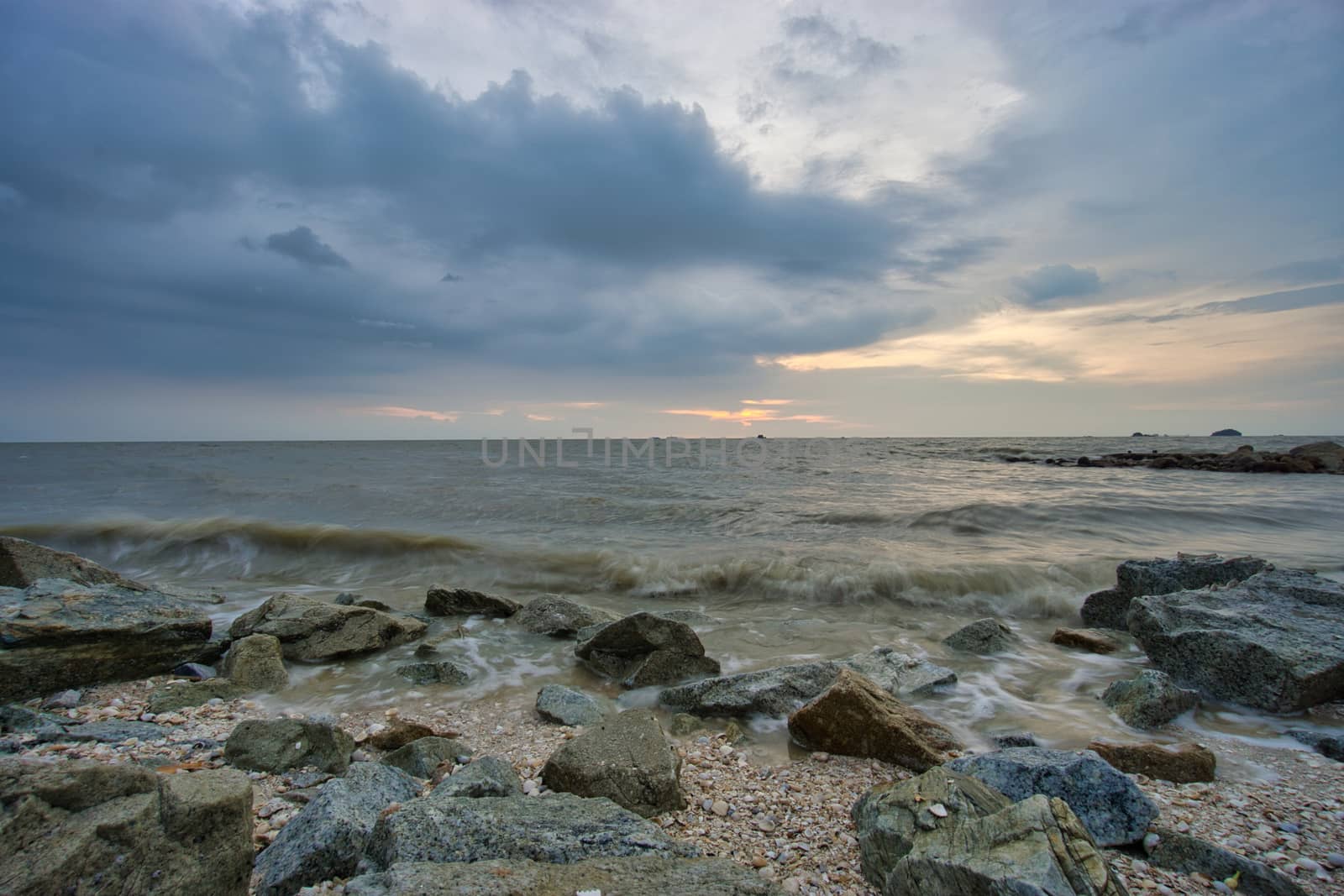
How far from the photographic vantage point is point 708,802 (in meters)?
3.19

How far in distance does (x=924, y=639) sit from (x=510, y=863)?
5.79m

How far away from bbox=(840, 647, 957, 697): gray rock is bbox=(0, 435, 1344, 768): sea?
0.18 m

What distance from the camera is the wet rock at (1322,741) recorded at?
12.2ft

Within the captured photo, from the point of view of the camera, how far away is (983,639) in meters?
6.22

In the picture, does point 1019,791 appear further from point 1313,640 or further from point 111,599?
point 111,599

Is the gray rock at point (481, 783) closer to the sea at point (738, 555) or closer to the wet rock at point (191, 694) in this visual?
the sea at point (738, 555)

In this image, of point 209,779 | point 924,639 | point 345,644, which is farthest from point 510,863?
point 924,639

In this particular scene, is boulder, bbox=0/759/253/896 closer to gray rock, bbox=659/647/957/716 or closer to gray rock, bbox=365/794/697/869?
gray rock, bbox=365/794/697/869

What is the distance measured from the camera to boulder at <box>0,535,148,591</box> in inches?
256

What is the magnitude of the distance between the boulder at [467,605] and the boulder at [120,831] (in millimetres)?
5445

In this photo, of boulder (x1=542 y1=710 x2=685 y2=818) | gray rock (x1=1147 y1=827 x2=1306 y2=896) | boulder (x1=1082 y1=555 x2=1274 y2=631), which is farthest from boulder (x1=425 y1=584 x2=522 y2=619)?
boulder (x1=1082 y1=555 x2=1274 y2=631)

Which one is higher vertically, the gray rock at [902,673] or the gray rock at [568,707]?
the gray rock at [902,673]

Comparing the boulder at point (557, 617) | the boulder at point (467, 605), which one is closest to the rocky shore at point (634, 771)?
the boulder at point (557, 617)

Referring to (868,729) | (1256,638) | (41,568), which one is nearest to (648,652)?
(868,729)
